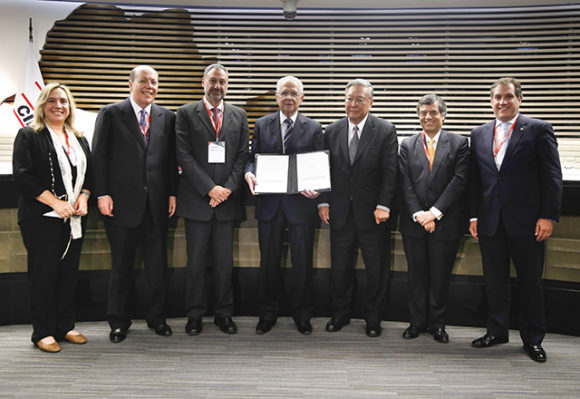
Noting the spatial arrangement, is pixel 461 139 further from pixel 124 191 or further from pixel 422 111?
pixel 124 191

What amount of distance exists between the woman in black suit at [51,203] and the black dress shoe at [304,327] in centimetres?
155

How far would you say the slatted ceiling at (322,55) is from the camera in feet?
16.3

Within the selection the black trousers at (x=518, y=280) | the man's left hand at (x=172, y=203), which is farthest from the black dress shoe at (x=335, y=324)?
the man's left hand at (x=172, y=203)

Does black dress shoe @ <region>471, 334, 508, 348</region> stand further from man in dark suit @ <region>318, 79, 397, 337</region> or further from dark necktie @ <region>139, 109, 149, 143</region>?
dark necktie @ <region>139, 109, 149, 143</region>

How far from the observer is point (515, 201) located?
9.32 feet

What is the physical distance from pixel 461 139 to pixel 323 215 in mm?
1116

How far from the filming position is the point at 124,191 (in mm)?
3016

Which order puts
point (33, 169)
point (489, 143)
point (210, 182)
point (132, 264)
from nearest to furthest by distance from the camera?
point (33, 169), point (489, 143), point (210, 182), point (132, 264)

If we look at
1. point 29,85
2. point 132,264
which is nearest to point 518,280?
point 132,264

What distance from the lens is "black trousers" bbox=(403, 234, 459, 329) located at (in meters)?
3.09

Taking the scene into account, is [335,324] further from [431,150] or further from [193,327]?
[431,150]

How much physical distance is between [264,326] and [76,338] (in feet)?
4.35

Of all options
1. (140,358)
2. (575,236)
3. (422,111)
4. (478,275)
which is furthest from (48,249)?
(575,236)

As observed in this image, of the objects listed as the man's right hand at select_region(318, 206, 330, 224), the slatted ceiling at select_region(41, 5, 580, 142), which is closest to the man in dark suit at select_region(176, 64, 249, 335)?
the man's right hand at select_region(318, 206, 330, 224)
